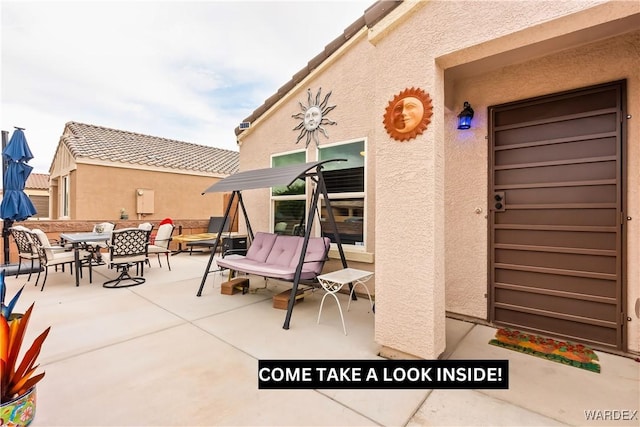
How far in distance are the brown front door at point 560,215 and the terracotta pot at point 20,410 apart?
472cm

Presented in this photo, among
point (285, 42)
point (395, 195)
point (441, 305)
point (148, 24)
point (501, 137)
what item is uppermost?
point (285, 42)

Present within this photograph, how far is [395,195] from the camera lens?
282cm

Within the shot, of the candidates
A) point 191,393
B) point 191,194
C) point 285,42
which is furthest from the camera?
point 191,194

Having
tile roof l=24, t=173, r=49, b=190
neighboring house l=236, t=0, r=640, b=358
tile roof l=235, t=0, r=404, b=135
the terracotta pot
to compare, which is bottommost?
the terracotta pot

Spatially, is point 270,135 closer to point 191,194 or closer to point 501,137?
point 501,137

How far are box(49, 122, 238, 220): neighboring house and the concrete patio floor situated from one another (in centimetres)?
923

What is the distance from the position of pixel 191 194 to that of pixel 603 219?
15.3 metres

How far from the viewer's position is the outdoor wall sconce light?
378cm

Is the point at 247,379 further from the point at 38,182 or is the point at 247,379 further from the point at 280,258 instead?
the point at 38,182

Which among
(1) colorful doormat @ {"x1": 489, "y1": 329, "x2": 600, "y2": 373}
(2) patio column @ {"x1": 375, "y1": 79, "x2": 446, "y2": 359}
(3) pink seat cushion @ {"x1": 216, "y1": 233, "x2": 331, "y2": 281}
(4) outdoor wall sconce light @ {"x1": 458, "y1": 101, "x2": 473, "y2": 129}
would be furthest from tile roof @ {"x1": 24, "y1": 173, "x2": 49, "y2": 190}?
(1) colorful doormat @ {"x1": 489, "y1": 329, "x2": 600, "y2": 373}

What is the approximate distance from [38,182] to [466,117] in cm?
2617

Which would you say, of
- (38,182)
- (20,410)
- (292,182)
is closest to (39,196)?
(38,182)

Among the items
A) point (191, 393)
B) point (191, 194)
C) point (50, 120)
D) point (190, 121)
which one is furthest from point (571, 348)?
point (50, 120)

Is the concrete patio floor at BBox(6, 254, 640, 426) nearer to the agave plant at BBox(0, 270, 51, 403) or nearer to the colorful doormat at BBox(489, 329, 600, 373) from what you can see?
the colorful doormat at BBox(489, 329, 600, 373)
